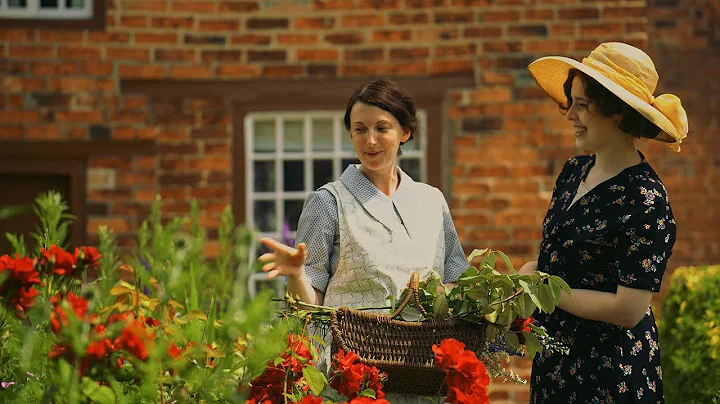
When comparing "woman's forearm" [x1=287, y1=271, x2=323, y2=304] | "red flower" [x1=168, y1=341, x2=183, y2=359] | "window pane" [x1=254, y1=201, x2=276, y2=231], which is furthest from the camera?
"window pane" [x1=254, y1=201, x2=276, y2=231]

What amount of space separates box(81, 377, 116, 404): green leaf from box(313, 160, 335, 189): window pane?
182 inches

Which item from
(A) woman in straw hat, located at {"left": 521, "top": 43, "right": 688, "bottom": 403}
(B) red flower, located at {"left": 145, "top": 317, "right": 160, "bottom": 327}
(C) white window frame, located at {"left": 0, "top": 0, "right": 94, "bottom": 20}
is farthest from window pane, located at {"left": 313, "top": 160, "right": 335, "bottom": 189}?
(B) red flower, located at {"left": 145, "top": 317, "right": 160, "bottom": 327}

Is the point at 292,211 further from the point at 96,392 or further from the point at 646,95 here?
the point at 96,392

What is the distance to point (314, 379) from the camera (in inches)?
90.3

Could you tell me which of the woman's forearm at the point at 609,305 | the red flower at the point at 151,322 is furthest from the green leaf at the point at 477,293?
the red flower at the point at 151,322

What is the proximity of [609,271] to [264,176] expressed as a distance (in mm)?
3961

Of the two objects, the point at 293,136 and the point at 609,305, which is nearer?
the point at 609,305

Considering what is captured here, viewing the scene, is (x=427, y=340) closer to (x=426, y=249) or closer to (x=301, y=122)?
(x=426, y=249)

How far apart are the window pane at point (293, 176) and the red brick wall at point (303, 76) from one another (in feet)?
1.35

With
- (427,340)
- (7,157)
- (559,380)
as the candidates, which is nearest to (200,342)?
(427,340)

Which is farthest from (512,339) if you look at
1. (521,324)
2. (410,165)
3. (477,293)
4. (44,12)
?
(44,12)

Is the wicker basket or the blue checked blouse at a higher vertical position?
the blue checked blouse

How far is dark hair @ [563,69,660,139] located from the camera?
2889 millimetres

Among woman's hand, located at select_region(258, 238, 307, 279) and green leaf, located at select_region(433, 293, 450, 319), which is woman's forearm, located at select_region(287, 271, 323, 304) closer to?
woman's hand, located at select_region(258, 238, 307, 279)
